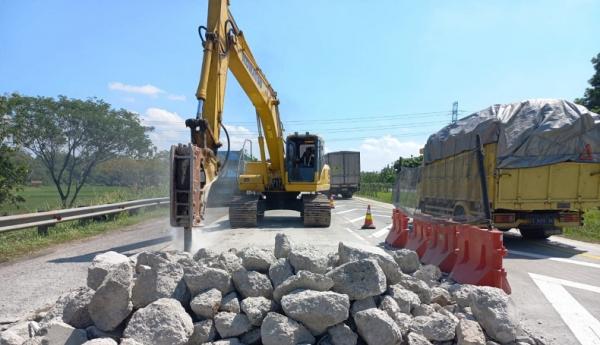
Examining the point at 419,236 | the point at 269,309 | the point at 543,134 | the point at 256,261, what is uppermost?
the point at 543,134

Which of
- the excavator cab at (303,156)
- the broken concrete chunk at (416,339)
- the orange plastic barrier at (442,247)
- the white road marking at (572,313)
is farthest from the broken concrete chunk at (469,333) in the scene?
the excavator cab at (303,156)

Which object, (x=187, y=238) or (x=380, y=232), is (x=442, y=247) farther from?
(x=380, y=232)

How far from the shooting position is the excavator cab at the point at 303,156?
14.3 metres

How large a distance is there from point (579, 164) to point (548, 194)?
1.02 m

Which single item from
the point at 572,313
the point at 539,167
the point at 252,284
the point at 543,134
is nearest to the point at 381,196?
the point at 539,167

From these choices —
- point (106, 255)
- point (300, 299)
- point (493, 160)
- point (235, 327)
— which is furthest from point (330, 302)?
point (493, 160)

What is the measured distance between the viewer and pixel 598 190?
935 cm

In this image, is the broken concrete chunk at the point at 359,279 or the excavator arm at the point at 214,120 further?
the excavator arm at the point at 214,120

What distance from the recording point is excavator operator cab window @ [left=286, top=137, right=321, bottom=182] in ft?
47.0

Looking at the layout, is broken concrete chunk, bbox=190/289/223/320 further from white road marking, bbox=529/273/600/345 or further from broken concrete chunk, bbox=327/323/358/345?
white road marking, bbox=529/273/600/345

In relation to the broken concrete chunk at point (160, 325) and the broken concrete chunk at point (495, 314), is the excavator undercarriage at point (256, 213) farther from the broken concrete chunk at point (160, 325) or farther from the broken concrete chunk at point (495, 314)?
the broken concrete chunk at point (160, 325)

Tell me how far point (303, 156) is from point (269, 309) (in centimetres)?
1100

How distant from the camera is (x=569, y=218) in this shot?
31.0 feet

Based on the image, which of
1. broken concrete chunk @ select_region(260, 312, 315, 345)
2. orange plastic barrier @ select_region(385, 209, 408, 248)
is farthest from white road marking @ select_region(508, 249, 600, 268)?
broken concrete chunk @ select_region(260, 312, 315, 345)
